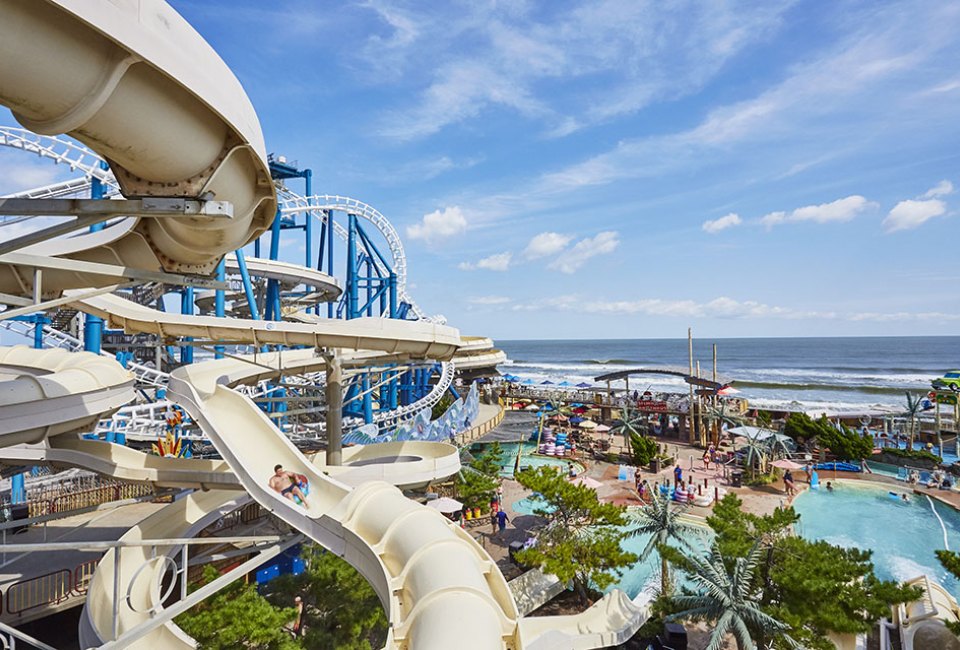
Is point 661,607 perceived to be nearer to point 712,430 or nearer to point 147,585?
point 147,585

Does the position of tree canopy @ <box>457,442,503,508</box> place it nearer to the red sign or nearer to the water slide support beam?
the water slide support beam

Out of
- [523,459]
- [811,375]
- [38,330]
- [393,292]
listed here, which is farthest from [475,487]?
[811,375]

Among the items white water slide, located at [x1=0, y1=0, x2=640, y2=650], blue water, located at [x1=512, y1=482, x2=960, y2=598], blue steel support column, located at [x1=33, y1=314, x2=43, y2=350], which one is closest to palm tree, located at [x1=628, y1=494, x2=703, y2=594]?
blue water, located at [x1=512, y1=482, x2=960, y2=598]

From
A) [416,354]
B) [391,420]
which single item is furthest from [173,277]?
[391,420]

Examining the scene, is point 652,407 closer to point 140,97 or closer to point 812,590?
point 812,590

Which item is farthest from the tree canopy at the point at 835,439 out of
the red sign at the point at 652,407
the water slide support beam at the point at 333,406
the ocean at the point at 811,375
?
the water slide support beam at the point at 333,406
